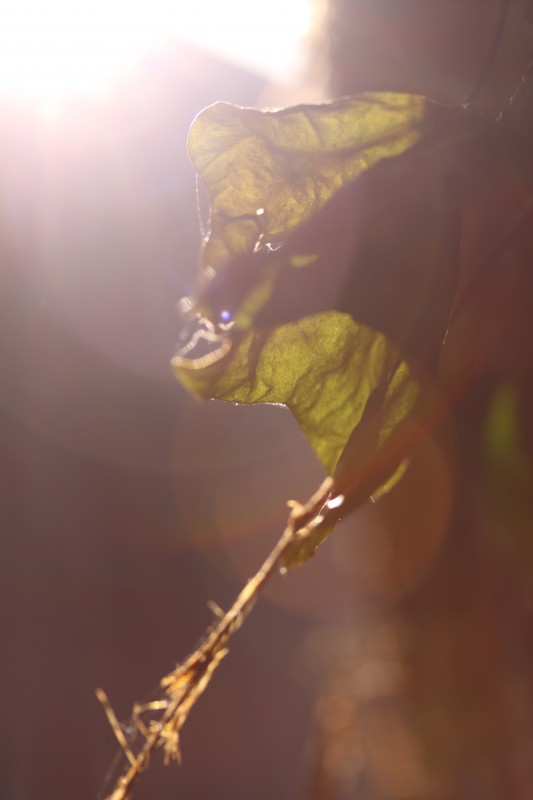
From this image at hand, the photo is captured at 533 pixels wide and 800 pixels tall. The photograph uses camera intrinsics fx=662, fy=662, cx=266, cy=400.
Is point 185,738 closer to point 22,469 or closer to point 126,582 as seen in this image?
point 126,582

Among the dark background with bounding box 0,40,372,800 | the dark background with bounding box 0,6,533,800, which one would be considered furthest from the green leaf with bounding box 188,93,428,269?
the dark background with bounding box 0,40,372,800

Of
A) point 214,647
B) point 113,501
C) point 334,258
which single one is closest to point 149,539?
point 113,501

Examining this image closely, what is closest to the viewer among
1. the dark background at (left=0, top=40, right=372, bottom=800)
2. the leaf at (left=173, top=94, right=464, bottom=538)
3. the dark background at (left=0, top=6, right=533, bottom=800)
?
the leaf at (left=173, top=94, right=464, bottom=538)

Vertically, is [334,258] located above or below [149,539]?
above

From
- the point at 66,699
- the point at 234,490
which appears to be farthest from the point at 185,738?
the point at 234,490

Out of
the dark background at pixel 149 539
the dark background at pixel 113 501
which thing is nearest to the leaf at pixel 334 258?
the dark background at pixel 149 539

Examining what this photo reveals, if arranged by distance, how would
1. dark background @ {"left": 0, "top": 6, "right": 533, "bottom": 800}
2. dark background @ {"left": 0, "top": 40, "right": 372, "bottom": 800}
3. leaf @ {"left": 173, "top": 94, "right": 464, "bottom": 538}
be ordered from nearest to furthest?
leaf @ {"left": 173, "top": 94, "right": 464, "bottom": 538}, dark background @ {"left": 0, "top": 6, "right": 533, "bottom": 800}, dark background @ {"left": 0, "top": 40, "right": 372, "bottom": 800}

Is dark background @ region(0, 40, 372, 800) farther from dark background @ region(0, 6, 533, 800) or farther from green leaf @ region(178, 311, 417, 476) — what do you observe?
green leaf @ region(178, 311, 417, 476)

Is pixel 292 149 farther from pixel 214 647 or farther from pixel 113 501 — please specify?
pixel 113 501

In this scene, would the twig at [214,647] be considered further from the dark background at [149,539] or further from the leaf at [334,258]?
the dark background at [149,539]
